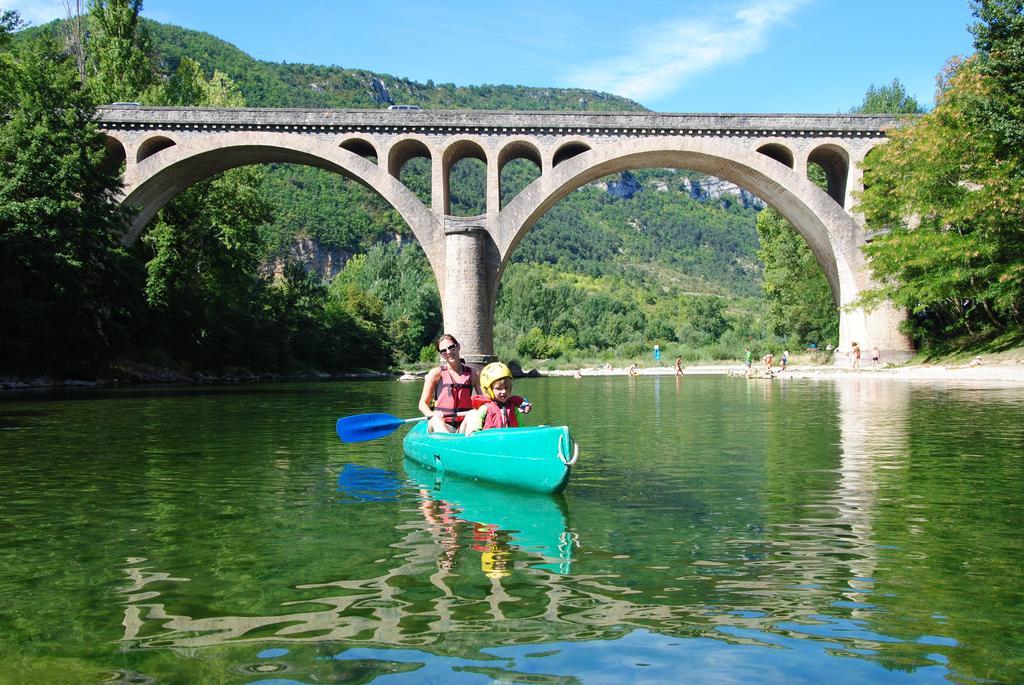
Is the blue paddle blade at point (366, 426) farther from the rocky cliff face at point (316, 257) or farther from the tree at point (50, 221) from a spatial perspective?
the rocky cliff face at point (316, 257)

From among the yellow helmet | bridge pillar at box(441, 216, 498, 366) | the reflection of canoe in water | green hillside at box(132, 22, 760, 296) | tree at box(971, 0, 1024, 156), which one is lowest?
the reflection of canoe in water

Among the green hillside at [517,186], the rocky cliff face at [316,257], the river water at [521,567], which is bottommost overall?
the river water at [521,567]

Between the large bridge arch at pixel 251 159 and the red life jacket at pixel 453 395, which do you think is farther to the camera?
the large bridge arch at pixel 251 159

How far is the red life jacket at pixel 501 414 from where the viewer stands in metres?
7.88

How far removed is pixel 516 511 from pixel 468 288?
24775 millimetres

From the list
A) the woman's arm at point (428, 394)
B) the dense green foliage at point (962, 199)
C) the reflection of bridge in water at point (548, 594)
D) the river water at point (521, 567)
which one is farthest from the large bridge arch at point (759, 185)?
the reflection of bridge in water at point (548, 594)

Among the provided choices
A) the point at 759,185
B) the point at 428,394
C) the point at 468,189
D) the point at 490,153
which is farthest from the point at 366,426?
the point at 468,189

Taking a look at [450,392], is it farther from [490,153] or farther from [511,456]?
[490,153]

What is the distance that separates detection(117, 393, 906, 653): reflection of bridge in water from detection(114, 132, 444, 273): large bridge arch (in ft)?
89.1

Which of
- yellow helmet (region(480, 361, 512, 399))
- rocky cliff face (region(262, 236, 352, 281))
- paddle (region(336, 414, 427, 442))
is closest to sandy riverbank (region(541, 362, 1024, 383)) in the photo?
paddle (region(336, 414, 427, 442))

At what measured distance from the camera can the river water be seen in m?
3.32

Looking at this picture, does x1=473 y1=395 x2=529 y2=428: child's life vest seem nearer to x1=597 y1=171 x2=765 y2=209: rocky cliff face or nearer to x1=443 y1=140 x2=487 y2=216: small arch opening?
x1=443 y1=140 x2=487 y2=216: small arch opening

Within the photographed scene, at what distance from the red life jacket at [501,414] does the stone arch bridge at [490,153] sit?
74.6ft

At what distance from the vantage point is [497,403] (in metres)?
7.87
